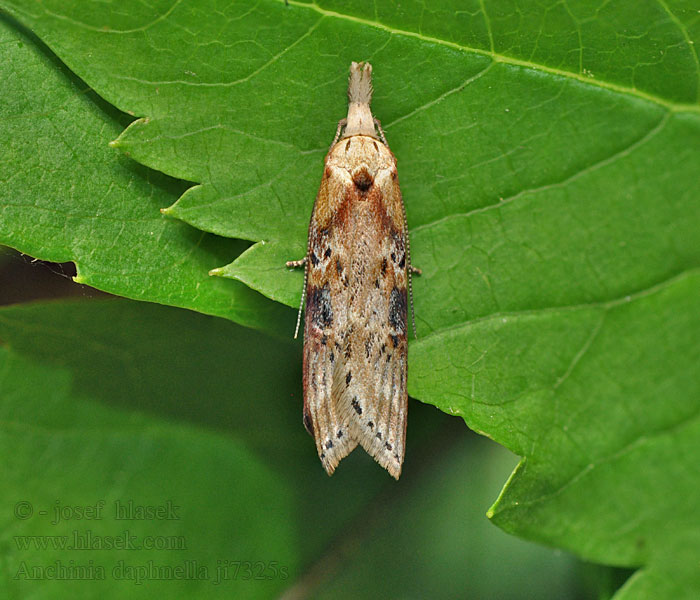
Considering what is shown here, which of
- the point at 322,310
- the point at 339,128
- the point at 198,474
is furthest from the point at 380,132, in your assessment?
the point at 198,474

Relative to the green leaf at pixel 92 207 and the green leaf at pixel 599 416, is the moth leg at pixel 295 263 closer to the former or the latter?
the green leaf at pixel 92 207

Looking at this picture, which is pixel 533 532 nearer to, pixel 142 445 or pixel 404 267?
pixel 404 267

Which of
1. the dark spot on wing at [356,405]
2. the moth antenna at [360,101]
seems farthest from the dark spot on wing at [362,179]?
the dark spot on wing at [356,405]

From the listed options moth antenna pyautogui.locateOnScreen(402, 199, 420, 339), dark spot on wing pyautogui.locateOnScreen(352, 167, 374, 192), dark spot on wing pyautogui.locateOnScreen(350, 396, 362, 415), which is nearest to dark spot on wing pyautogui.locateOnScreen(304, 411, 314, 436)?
dark spot on wing pyautogui.locateOnScreen(350, 396, 362, 415)

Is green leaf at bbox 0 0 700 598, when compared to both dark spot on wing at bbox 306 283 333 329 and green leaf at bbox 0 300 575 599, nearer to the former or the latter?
dark spot on wing at bbox 306 283 333 329

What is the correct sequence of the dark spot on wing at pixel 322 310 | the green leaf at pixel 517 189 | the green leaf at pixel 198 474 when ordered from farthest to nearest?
the green leaf at pixel 198 474, the dark spot on wing at pixel 322 310, the green leaf at pixel 517 189

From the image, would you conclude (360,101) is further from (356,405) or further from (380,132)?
(356,405)
